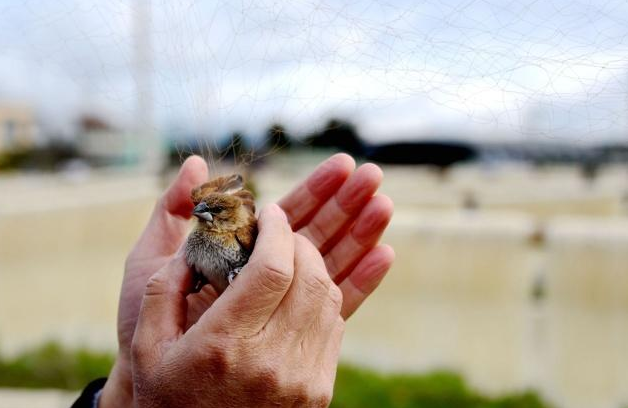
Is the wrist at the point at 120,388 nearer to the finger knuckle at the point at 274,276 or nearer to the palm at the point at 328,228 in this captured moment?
the palm at the point at 328,228

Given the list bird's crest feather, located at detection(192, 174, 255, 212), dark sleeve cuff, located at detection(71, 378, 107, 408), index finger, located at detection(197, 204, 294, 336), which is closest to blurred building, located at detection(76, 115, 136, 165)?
dark sleeve cuff, located at detection(71, 378, 107, 408)

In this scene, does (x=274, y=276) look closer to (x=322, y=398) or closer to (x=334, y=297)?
(x=334, y=297)

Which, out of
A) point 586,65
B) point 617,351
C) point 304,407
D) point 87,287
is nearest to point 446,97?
point 586,65

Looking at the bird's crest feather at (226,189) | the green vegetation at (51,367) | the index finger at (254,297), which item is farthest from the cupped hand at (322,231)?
the green vegetation at (51,367)

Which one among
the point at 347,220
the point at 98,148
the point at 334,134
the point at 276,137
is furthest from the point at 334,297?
the point at 98,148

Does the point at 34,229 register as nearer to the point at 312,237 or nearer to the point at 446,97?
the point at 312,237

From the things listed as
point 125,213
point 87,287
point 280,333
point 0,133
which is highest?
point 280,333
